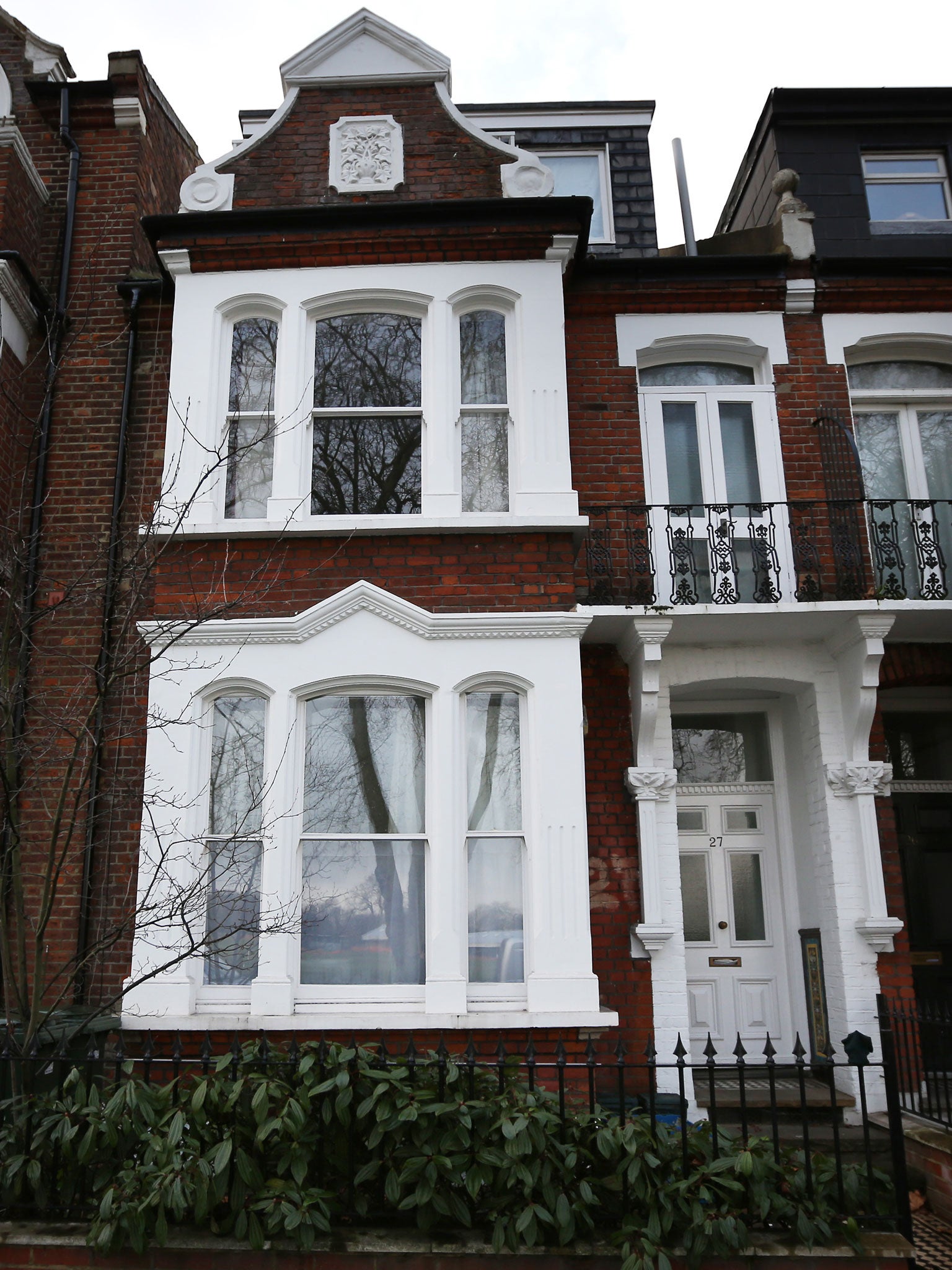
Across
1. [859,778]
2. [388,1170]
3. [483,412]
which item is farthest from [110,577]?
[859,778]

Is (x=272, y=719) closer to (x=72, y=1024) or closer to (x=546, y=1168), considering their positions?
(x=72, y=1024)

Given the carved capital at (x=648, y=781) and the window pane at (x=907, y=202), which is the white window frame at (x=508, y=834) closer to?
the carved capital at (x=648, y=781)

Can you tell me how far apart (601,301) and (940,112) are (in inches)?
179

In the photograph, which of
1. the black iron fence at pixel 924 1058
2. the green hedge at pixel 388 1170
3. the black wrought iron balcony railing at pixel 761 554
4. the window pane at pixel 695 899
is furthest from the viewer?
the window pane at pixel 695 899

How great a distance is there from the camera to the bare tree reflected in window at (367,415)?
8.41m

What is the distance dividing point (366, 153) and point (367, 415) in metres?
2.55

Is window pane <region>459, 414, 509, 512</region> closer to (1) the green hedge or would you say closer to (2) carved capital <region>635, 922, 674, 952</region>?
(2) carved capital <region>635, 922, 674, 952</region>

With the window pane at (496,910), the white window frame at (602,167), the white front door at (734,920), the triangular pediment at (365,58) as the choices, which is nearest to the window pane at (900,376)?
the white window frame at (602,167)

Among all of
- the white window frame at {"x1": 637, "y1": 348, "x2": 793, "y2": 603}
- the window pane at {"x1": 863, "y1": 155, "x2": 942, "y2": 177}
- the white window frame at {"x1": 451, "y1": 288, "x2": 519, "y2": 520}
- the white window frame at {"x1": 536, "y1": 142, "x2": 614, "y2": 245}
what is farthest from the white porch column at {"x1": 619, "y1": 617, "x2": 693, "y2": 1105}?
the window pane at {"x1": 863, "y1": 155, "x2": 942, "y2": 177}

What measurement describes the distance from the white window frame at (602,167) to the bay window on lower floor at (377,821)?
5262 mm

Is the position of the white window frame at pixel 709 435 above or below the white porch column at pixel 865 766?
above

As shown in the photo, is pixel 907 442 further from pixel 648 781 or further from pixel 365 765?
pixel 365 765

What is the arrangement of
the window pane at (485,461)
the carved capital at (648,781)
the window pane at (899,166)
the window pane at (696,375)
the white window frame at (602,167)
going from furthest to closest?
the white window frame at (602,167) < the window pane at (899,166) < the window pane at (696,375) < the window pane at (485,461) < the carved capital at (648,781)

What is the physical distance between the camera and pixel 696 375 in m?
9.80
